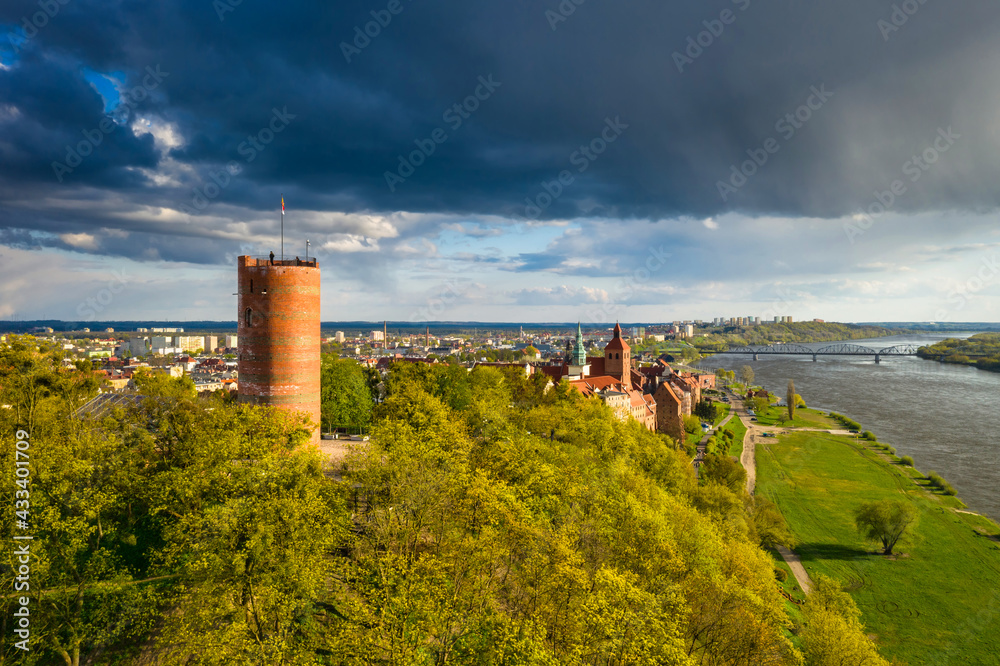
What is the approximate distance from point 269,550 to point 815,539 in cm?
5075

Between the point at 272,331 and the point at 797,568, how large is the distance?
43028 mm

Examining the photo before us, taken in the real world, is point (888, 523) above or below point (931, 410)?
below

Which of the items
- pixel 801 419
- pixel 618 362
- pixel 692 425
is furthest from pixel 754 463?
pixel 801 419

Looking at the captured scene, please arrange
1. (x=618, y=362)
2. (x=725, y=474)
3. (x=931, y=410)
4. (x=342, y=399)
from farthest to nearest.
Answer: (x=931, y=410)
(x=618, y=362)
(x=725, y=474)
(x=342, y=399)

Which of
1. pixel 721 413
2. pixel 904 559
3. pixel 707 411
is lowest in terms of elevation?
pixel 904 559

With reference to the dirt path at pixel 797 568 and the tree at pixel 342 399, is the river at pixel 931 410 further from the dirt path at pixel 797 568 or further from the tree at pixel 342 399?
the tree at pixel 342 399

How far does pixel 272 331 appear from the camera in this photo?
1102 inches

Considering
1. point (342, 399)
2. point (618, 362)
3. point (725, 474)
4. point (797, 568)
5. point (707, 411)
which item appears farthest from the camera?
point (707, 411)

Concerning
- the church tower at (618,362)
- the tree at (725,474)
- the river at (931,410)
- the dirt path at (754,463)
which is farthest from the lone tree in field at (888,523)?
the church tower at (618,362)

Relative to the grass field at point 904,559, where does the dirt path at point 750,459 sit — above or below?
above

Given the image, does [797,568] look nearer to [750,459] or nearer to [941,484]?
[941,484]

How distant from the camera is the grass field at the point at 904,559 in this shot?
3644cm

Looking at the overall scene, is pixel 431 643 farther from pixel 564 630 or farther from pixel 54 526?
pixel 54 526

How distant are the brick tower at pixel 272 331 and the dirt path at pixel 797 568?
37.2 metres
